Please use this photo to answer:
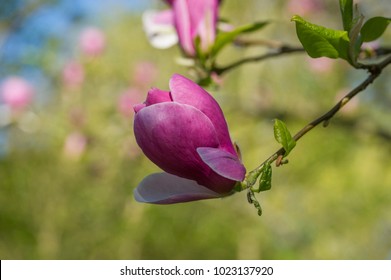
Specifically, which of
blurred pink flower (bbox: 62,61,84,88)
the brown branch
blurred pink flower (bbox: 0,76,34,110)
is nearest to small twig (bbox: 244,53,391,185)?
the brown branch

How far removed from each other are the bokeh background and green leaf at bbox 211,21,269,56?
0.99 m

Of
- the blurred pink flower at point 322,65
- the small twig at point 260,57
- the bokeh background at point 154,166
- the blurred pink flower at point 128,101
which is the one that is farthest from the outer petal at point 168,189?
the blurred pink flower at point 322,65

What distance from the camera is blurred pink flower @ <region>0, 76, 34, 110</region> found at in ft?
9.50

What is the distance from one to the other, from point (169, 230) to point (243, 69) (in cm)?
192

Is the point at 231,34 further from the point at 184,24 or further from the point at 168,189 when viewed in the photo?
the point at 168,189

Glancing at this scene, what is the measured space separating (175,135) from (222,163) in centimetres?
5

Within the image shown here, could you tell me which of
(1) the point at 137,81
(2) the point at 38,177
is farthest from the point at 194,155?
(2) the point at 38,177

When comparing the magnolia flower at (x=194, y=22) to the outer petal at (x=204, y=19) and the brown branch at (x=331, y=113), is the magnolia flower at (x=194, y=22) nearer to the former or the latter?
the outer petal at (x=204, y=19)

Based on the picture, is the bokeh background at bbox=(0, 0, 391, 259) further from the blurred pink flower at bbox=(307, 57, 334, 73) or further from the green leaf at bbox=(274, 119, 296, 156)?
the green leaf at bbox=(274, 119, 296, 156)

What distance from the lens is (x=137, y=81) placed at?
335 cm

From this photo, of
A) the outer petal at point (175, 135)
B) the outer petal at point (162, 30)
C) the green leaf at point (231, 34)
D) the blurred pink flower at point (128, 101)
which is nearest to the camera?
the outer petal at point (175, 135)

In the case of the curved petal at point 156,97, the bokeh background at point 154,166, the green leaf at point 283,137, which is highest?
the curved petal at point 156,97

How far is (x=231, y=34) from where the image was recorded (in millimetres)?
926

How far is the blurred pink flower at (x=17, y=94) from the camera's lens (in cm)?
290
